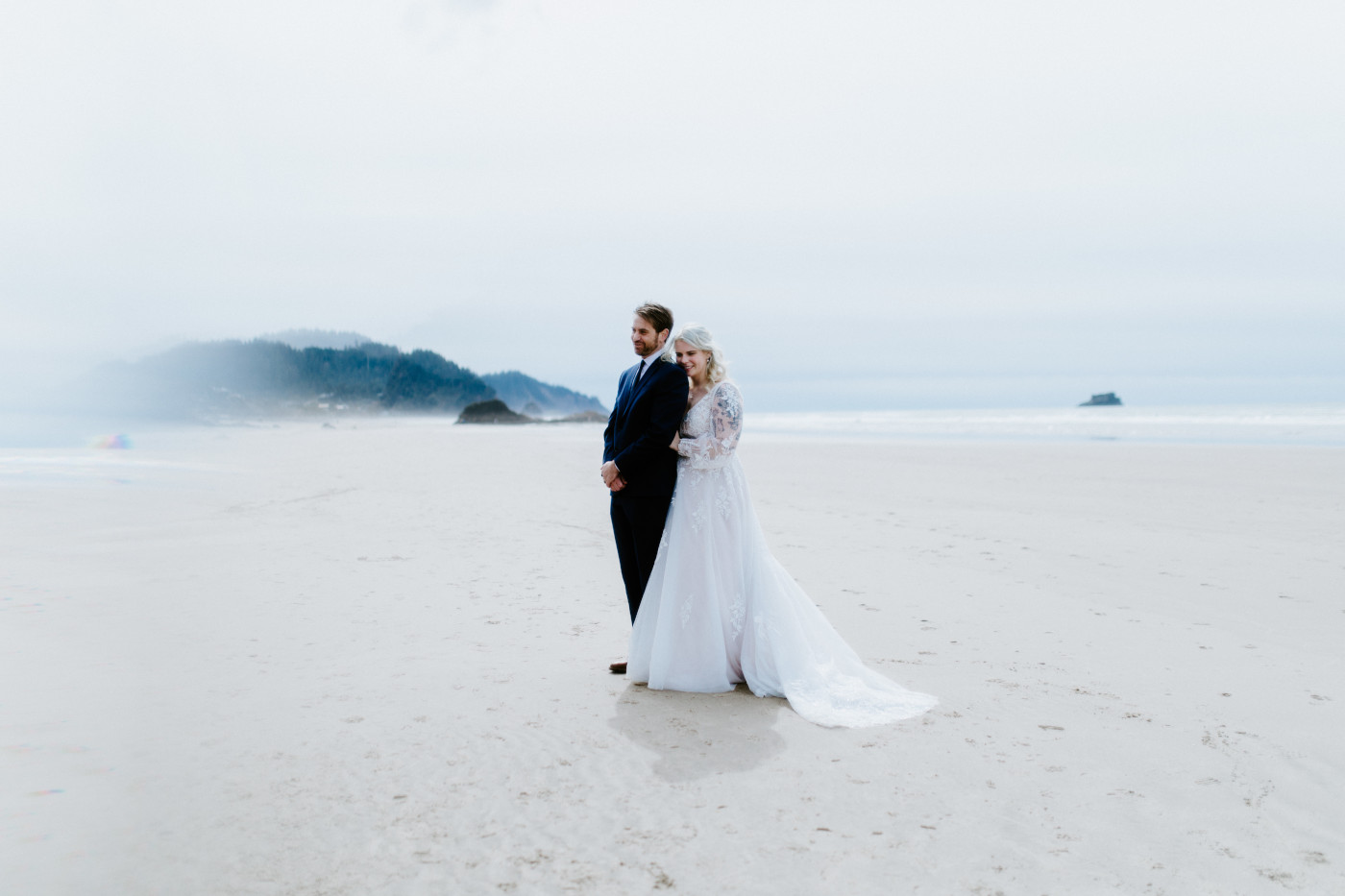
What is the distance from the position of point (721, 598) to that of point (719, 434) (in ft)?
2.84

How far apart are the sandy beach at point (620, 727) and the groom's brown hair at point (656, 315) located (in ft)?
6.37

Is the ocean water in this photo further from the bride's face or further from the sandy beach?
the bride's face

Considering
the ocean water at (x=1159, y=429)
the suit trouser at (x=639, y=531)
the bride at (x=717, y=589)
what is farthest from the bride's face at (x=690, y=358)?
the ocean water at (x=1159, y=429)

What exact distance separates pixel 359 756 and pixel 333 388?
355 ft

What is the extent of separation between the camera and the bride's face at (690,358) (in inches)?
160

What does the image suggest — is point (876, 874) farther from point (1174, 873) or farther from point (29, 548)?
point (29, 548)

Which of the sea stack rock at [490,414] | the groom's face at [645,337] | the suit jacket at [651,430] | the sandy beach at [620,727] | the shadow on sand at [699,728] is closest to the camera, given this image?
the sandy beach at [620,727]

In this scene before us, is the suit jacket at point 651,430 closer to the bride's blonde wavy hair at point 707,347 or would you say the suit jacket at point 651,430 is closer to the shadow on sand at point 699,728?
the bride's blonde wavy hair at point 707,347

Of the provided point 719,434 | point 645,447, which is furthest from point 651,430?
point 719,434

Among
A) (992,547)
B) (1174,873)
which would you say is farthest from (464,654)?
(992,547)

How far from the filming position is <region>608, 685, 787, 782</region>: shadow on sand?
329 cm

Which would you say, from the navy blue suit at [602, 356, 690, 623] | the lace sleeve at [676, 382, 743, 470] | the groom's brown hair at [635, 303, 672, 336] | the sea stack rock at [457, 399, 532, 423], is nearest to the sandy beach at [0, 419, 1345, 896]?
the navy blue suit at [602, 356, 690, 623]

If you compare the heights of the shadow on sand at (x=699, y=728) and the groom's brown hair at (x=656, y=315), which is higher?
the groom's brown hair at (x=656, y=315)

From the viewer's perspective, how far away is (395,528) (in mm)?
9328
